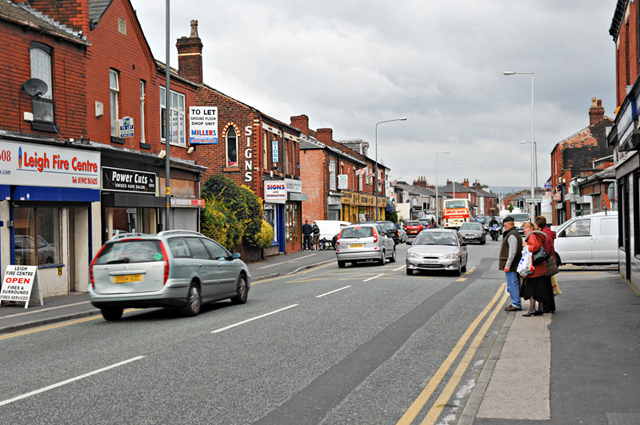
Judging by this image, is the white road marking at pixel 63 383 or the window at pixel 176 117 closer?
the white road marking at pixel 63 383

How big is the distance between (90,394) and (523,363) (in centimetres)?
485

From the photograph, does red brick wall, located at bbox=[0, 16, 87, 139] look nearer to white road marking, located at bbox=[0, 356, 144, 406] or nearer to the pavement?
the pavement

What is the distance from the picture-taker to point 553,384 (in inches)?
270

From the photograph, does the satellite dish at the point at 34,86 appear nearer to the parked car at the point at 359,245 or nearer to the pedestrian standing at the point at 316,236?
the parked car at the point at 359,245

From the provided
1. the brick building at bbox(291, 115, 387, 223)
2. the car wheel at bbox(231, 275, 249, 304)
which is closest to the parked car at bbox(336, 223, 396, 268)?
the car wheel at bbox(231, 275, 249, 304)

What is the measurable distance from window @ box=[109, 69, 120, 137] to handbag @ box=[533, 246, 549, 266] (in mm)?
13697

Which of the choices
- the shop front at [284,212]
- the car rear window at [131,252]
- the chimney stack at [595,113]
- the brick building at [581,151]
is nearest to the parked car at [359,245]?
the shop front at [284,212]

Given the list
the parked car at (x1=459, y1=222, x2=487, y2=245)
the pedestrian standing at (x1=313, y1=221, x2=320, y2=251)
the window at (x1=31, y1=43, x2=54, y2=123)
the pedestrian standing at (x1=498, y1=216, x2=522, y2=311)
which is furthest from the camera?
the parked car at (x1=459, y1=222, x2=487, y2=245)

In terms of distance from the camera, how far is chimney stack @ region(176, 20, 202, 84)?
109 feet

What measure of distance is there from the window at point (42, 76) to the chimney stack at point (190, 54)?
16193mm

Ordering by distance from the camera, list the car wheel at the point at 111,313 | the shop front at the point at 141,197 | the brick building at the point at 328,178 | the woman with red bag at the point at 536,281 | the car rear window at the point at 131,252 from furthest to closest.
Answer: the brick building at the point at 328,178 < the shop front at the point at 141,197 < the car wheel at the point at 111,313 < the car rear window at the point at 131,252 < the woman with red bag at the point at 536,281

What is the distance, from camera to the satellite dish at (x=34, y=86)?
1616 centimetres

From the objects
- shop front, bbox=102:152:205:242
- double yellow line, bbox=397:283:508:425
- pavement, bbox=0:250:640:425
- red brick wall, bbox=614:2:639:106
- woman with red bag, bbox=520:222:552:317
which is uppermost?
red brick wall, bbox=614:2:639:106

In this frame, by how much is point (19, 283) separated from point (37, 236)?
7.87 ft
